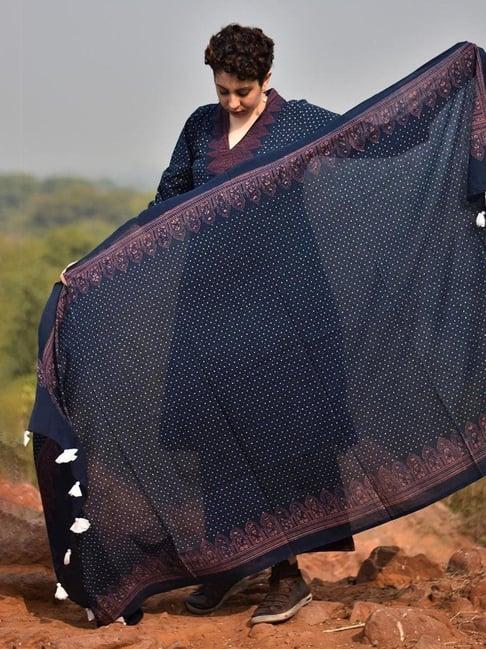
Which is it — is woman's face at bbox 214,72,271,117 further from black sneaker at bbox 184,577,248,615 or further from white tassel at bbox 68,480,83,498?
black sneaker at bbox 184,577,248,615

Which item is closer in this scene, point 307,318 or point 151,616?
point 307,318

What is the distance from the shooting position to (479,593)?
536 centimetres

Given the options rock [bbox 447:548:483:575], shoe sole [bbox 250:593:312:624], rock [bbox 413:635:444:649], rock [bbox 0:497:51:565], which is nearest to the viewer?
rock [bbox 413:635:444:649]

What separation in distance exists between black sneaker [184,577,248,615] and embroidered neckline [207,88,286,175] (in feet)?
5.24

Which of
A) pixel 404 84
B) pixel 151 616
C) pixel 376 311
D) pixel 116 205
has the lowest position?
pixel 151 616

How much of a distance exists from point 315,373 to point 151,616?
3.84 ft

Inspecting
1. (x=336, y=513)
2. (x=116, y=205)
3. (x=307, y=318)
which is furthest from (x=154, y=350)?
(x=116, y=205)

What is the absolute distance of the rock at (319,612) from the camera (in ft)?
17.1

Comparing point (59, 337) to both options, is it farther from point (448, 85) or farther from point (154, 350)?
point (448, 85)

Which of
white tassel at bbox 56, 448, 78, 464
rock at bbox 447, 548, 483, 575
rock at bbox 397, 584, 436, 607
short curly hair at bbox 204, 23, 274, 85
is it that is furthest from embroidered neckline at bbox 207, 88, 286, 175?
rock at bbox 447, 548, 483, 575

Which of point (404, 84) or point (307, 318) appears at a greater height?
point (404, 84)

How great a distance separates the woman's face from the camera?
5137mm

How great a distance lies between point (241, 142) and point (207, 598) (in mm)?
1751

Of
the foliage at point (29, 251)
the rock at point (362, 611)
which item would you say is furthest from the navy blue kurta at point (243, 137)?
the foliage at point (29, 251)
